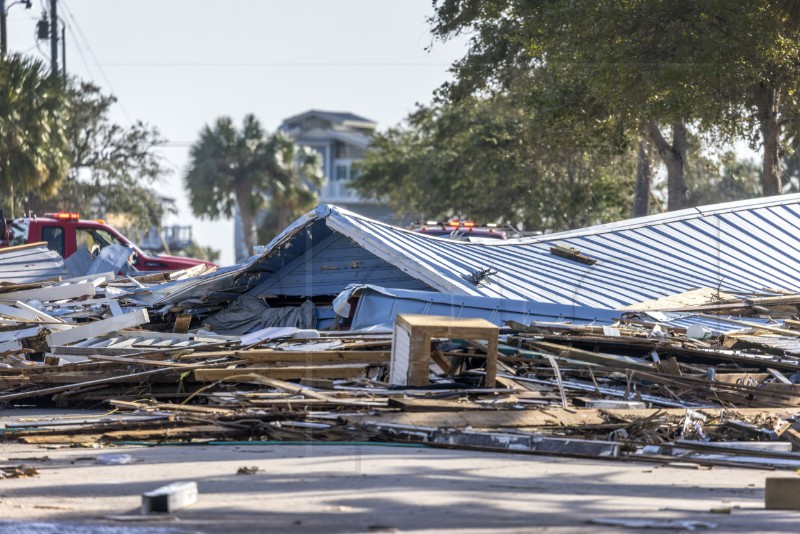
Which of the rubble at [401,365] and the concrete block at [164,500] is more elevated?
the rubble at [401,365]

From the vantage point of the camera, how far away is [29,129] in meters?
38.5

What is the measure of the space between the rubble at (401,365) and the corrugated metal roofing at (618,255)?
18cm

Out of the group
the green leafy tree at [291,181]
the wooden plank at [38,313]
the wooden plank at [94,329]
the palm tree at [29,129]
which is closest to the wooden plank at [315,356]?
the wooden plank at [94,329]

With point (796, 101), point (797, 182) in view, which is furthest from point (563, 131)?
point (797, 182)

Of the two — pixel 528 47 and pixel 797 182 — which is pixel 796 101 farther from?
pixel 797 182

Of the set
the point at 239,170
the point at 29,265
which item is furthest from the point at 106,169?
the point at 29,265

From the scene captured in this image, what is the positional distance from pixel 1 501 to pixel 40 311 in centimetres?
983

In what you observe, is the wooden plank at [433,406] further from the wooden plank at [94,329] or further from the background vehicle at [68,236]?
the background vehicle at [68,236]

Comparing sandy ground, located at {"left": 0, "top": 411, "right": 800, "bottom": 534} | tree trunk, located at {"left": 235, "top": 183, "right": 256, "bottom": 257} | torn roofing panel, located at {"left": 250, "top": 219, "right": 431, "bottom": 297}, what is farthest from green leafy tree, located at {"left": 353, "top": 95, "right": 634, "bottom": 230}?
sandy ground, located at {"left": 0, "top": 411, "right": 800, "bottom": 534}

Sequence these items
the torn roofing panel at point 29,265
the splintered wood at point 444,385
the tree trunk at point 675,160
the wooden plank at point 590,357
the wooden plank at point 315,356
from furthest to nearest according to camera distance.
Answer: the tree trunk at point 675,160 → the torn roofing panel at point 29,265 → the wooden plank at point 315,356 → the wooden plank at point 590,357 → the splintered wood at point 444,385

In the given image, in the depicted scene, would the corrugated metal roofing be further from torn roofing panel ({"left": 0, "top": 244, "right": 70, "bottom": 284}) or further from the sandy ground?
the sandy ground

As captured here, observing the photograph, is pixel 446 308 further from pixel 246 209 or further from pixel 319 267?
pixel 246 209

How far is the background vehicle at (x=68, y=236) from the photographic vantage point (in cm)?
2480

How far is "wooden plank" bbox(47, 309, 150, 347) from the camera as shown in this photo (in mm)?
13672
